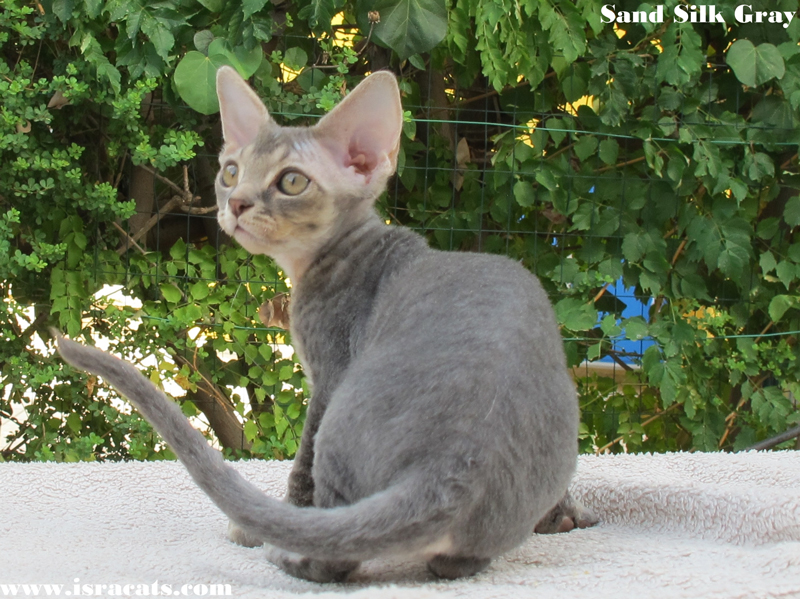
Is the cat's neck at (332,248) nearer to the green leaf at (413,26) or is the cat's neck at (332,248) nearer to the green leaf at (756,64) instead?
the green leaf at (413,26)

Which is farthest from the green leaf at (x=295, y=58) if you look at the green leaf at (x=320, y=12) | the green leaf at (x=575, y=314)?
the green leaf at (x=575, y=314)

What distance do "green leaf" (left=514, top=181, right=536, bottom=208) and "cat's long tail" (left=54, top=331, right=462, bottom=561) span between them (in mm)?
1562

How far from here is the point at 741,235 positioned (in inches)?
99.0

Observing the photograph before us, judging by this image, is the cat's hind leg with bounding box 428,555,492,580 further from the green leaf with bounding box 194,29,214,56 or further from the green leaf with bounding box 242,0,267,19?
the green leaf with bounding box 194,29,214,56

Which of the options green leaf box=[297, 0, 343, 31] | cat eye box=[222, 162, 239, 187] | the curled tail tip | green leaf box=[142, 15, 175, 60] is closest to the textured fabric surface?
the curled tail tip

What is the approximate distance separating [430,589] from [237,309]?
5.18ft

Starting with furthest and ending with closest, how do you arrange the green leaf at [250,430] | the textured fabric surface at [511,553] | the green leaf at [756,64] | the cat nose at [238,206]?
the green leaf at [250,430]
the green leaf at [756,64]
the cat nose at [238,206]
the textured fabric surface at [511,553]

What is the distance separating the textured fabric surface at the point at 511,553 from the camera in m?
1.15

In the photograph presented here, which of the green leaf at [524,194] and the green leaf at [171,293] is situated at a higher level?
the green leaf at [524,194]

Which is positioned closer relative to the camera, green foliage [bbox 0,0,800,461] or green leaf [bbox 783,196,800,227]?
green foliage [bbox 0,0,800,461]

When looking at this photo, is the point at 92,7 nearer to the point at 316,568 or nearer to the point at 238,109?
the point at 238,109

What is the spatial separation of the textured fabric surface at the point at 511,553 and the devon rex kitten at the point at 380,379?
8cm

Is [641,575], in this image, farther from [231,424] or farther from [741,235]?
[231,424]

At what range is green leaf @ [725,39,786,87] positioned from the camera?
2.43m
